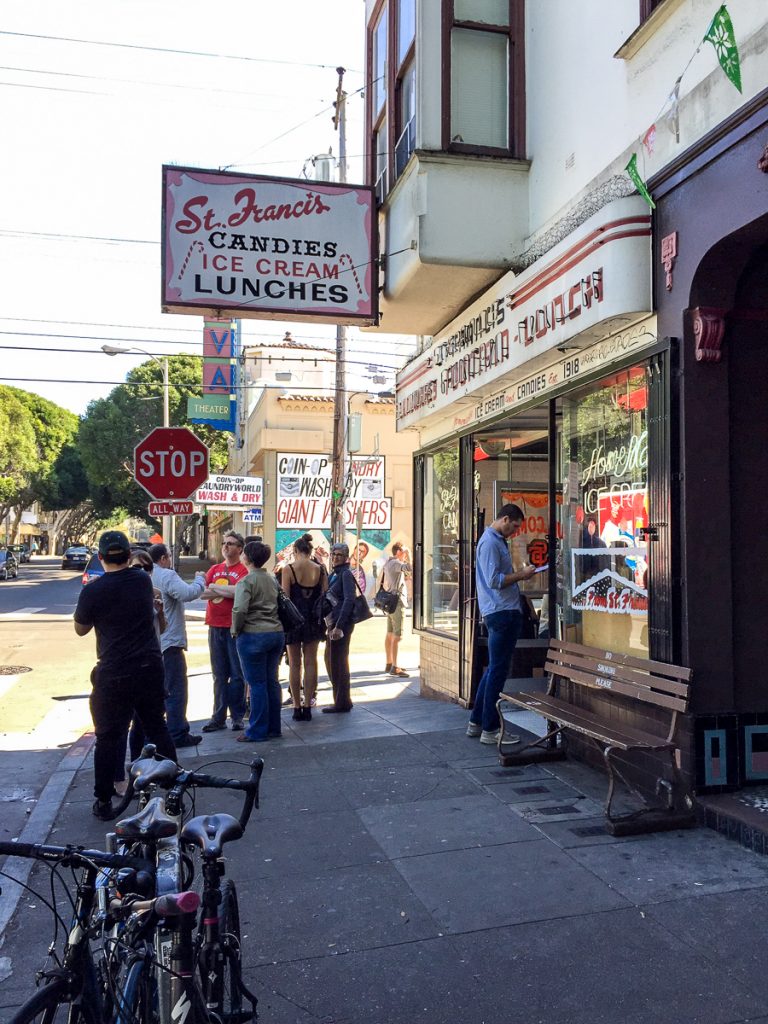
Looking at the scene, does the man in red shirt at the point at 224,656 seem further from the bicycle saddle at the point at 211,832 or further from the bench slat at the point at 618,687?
the bicycle saddle at the point at 211,832

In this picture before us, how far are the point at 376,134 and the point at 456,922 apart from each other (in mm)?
8268

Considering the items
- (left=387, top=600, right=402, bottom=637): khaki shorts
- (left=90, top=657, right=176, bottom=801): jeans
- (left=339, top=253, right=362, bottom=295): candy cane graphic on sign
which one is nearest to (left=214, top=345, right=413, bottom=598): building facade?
(left=387, top=600, right=402, bottom=637): khaki shorts

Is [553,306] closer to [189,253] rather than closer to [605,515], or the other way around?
[605,515]

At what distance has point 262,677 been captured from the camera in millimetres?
7641

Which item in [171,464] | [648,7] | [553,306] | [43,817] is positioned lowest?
[43,817]

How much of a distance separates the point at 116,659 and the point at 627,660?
11.1ft

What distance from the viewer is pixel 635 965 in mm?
3578

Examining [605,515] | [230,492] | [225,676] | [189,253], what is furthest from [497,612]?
[230,492]

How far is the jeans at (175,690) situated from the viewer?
760 cm

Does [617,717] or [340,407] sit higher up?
[340,407]

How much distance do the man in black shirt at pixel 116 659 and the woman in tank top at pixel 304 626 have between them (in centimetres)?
271

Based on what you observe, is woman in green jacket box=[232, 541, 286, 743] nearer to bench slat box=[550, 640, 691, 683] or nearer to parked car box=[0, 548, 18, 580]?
bench slat box=[550, 640, 691, 683]

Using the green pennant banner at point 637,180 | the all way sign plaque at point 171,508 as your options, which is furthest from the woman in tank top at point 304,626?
the green pennant banner at point 637,180

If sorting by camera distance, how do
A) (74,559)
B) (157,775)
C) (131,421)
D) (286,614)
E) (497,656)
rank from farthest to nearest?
(74,559) → (131,421) → (286,614) → (497,656) → (157,775)
